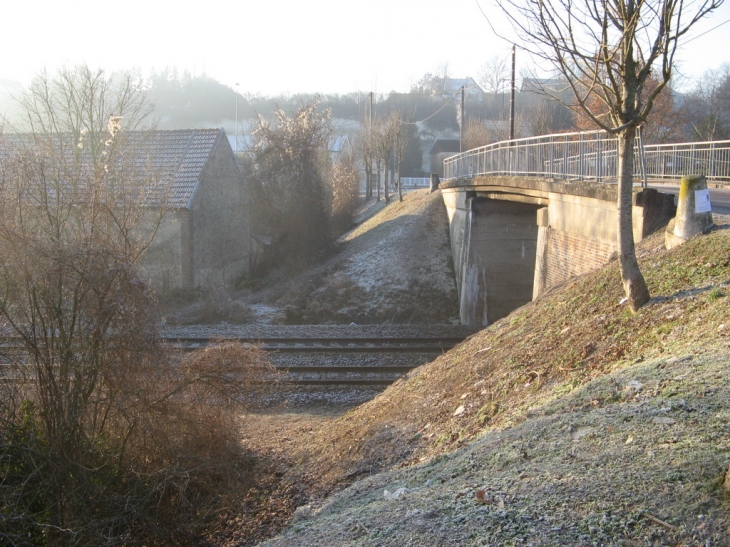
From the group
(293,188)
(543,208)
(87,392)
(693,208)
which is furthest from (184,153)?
(693,208)

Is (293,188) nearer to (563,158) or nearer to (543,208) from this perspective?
(543,208)

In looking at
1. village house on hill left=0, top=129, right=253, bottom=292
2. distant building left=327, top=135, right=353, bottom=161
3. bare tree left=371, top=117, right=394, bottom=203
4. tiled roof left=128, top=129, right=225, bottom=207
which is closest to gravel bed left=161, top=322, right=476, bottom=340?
village house on hill left=0, top=129, right=253, bottom=292

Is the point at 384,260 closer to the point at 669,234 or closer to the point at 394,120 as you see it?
the point at 669,234

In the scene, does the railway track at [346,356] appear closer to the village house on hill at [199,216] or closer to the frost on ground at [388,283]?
the frost on ground at [388,283]

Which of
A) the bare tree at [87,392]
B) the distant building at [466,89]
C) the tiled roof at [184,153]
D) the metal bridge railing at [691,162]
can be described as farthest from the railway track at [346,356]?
the distant building at [466,89]

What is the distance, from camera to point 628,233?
25.2 ft

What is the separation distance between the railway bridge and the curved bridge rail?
0.02 metres

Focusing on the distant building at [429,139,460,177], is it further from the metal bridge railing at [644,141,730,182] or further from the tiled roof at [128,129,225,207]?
the metal bridge railing at [644,141,730,182]

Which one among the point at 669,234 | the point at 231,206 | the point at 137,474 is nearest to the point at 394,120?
the point at 231,206

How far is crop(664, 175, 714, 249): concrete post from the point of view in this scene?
29.1ft

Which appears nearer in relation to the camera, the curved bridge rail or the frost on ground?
the curved bridge rail

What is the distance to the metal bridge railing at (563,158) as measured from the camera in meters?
12.0

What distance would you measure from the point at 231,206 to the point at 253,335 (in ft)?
42.6

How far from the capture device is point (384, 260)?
26.2m
